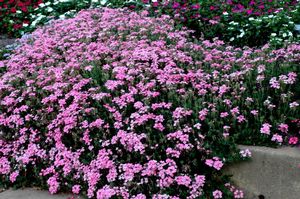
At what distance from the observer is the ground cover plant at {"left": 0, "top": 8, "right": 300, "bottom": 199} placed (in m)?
4.17

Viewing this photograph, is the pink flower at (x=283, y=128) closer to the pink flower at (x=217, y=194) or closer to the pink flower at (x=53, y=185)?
the pink flower at (x=217, y=194)

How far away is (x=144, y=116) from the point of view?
174 inches

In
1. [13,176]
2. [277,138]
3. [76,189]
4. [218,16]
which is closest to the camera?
[277,138]

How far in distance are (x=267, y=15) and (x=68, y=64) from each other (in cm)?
379

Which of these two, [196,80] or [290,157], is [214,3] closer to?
[196,80]

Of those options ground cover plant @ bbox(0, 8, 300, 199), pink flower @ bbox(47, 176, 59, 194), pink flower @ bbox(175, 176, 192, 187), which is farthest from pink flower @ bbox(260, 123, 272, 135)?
pink flower @ bbox(47, 176, 59, 194)

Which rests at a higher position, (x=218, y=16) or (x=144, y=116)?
(x=144, y=116)

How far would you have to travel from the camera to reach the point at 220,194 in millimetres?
3979

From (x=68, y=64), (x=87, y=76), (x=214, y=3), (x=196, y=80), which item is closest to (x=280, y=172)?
(x=196, y=80)

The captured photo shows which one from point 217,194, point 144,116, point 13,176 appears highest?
point 144,116

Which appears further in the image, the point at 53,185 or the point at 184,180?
the point at 53,185

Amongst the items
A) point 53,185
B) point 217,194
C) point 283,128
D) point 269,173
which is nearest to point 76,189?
point 53,185

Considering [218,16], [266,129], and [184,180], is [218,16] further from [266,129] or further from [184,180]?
[184,180]

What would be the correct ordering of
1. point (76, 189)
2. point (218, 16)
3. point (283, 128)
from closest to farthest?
point (283, 128) < point (76, 189) < point (218, 16)
